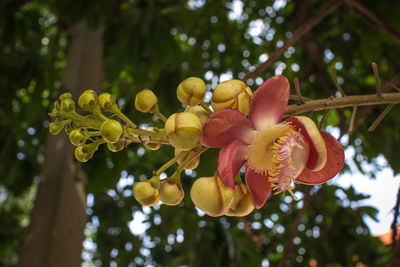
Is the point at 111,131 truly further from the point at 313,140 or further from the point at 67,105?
the point at 313,140

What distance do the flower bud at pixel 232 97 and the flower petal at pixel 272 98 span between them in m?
0.03

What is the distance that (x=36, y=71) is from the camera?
2.79 m

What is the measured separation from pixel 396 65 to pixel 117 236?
3076mm

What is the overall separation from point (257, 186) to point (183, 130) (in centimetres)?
21

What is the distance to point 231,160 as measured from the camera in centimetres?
71

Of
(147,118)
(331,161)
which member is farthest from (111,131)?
(147,118)

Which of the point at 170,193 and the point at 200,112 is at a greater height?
the point at 200,112

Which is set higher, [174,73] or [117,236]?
[174,73]

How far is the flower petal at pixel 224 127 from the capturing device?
0.70m

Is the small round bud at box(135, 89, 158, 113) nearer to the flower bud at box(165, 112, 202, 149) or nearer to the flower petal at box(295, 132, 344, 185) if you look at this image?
the flower bud at box(165, 112, 202, 149)

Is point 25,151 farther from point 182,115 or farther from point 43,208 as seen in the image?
point 182,115

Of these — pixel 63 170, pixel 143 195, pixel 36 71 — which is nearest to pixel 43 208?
pixel 63 170

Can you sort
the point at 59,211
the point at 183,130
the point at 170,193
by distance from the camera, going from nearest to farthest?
the point at 183,130 → the point at 170,193 → the point at 59,211

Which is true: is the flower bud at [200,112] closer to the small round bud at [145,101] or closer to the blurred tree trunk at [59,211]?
the small round bud at [145,101]
